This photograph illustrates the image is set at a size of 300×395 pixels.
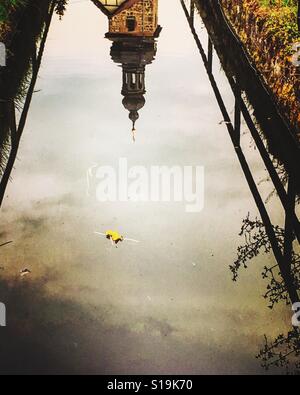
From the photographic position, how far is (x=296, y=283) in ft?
18.4

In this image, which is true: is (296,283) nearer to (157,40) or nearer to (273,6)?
(273,6)

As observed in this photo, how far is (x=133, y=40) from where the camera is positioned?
20234 mm

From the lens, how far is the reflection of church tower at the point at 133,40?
34.0 ft

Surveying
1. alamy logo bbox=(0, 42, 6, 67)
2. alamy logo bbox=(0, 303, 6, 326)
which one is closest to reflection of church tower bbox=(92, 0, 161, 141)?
alamy logo bbox=(0, 42, 6, 67)

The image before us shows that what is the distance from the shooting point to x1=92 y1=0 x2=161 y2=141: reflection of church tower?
10.4 meters

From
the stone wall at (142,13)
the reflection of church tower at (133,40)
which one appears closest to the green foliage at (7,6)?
the reflection of church tower at (133,40)

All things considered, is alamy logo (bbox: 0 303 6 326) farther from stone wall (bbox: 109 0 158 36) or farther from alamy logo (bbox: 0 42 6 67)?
stone wall (bbox: 109 0 158 36)

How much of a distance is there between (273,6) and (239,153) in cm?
434

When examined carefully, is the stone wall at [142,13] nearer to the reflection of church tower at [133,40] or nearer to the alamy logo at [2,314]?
the reflection of church tower at [133,40]

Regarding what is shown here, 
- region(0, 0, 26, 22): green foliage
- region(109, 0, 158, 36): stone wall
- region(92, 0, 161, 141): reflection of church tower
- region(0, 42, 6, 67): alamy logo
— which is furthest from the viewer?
region(109, 0, 158, 36): stone wall

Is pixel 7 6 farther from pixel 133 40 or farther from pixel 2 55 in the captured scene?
pixel 133 40
